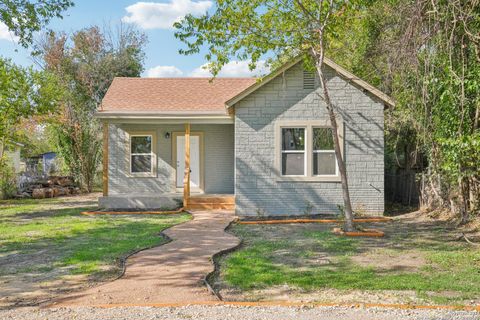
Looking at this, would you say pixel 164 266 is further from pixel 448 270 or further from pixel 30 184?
pixel 30 184

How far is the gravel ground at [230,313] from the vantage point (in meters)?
4.80

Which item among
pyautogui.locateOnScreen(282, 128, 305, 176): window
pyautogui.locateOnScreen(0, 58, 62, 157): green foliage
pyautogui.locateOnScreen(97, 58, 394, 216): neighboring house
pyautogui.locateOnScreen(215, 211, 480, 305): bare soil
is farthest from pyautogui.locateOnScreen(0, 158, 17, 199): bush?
pyautogui.locateOnScreen(215, 211, 480, 305): bare soil

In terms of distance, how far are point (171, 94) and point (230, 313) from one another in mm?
13750

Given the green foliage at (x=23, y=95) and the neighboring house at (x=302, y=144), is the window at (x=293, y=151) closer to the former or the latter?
the neighboring house at (x=302, y=144)

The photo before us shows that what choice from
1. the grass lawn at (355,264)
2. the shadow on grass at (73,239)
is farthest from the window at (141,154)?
the grass lawn at (355,264)

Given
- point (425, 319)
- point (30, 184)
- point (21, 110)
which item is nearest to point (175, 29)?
point (425, 319)

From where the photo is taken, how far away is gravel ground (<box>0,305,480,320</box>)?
480 cm

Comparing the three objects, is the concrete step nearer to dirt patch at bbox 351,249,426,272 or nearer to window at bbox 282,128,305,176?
window at bbox 282,128,305,176

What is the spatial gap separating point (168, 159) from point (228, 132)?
244 centimetres

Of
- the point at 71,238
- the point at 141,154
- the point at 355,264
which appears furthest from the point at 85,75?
the point at 355,264

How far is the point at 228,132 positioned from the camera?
17062mm

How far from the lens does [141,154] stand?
16875 mm

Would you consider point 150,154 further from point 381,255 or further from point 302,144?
point 381,255

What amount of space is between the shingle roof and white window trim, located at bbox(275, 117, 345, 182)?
2496mm
